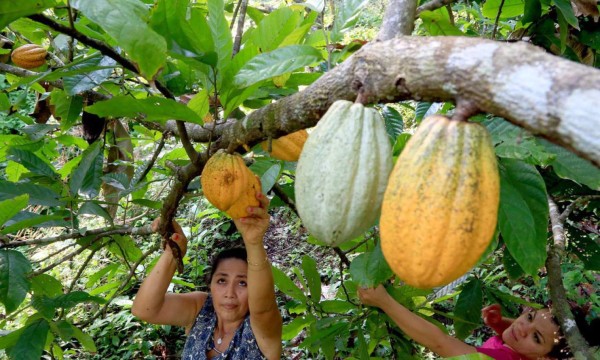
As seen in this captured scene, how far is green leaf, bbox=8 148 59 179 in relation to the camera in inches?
72.1

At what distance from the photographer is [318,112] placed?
785mm

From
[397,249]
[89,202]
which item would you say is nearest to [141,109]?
[397,249]

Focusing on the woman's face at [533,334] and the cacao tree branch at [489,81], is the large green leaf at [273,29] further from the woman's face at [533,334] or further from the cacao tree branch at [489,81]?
the woman's face at [533,334]

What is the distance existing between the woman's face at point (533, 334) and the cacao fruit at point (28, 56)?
7.14 ft

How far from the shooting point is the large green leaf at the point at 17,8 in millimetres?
696

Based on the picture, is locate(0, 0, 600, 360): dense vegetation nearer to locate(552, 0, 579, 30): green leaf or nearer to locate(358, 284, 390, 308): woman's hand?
locate(552, 0, 579, 30): green leaf

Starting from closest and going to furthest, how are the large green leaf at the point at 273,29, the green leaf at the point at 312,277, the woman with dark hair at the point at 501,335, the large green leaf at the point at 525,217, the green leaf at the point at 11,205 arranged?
the large green leaf at the point at 525,217
the large green leaf at the point at 273,29
the green leaf at the point at 11,205
the woman with dark hair at the point at 501,335
the green leaf at the point at 312,277

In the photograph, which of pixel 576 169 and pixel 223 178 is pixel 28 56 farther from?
pixel 576 169

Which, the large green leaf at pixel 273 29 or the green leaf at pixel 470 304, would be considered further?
the green leaf at pixel 470 304

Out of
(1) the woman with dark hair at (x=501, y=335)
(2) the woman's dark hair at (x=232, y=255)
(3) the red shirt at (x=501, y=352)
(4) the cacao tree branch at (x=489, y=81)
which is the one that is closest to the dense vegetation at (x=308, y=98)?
(4) the cacao tree branch at (x=489, y=81)

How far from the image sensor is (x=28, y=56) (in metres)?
1.64

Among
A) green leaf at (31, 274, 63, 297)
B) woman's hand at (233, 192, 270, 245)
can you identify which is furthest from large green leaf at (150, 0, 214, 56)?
green leaf at (31, 274, 63, 297)

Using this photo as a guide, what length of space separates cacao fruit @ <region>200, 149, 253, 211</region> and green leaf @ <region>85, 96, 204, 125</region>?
0.42 feet

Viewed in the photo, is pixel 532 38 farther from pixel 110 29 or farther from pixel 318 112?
pixel 110 29
